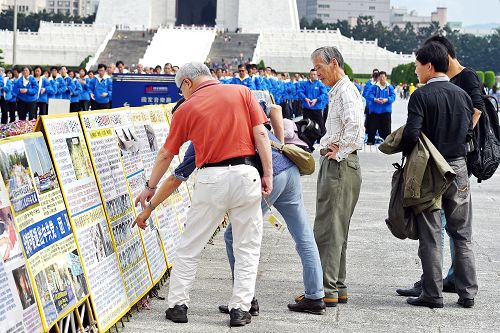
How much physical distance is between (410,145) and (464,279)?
2.88 feet

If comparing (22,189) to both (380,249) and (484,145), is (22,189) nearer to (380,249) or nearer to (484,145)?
(484,145)

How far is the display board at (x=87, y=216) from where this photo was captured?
14.5 ft

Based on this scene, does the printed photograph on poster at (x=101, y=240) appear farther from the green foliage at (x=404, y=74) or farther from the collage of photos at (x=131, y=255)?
the green foliage at (x=404, y=74)

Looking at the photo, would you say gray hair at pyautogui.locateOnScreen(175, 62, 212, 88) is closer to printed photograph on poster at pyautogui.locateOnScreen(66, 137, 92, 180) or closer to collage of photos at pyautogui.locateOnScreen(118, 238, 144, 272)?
printed photograph on poster at pyautogui.locateOnScreen(66, 137, 92, 180)

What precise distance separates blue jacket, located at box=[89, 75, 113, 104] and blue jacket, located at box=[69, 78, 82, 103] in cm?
61

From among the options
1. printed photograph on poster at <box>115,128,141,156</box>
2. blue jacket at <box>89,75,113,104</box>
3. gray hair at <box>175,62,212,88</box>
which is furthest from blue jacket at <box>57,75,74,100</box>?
gray hair at <box>175,62,212,88</box>

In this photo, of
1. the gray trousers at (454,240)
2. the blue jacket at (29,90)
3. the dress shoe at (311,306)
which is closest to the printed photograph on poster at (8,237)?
the dress shoe at (311,306)

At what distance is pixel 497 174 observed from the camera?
571 inches

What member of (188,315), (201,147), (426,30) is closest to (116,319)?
(188,315)

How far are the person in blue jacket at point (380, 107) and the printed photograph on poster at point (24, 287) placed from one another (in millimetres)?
15715

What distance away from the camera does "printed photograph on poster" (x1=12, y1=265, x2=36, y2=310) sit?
12.2ft

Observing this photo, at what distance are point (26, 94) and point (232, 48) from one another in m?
53.5

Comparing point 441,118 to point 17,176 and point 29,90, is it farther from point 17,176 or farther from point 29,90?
point 29,90

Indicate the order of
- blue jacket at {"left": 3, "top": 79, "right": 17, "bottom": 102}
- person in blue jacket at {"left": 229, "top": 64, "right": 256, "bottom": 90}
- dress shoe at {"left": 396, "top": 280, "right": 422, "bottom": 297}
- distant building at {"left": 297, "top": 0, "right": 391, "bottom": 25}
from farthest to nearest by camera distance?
distant building at {"left": 297, "top": 0, "right": 391, "bottom": 25}
blue jacket at {"left": 3, "top": 79, "right": 17, "bottom": 102}
person in blue jacket at {"left": 229, "top": 64, "right": 256, "bottom": 90}
dress shoe at {"left": 396, "top": 280, "right": 422, "bottom": 297}
